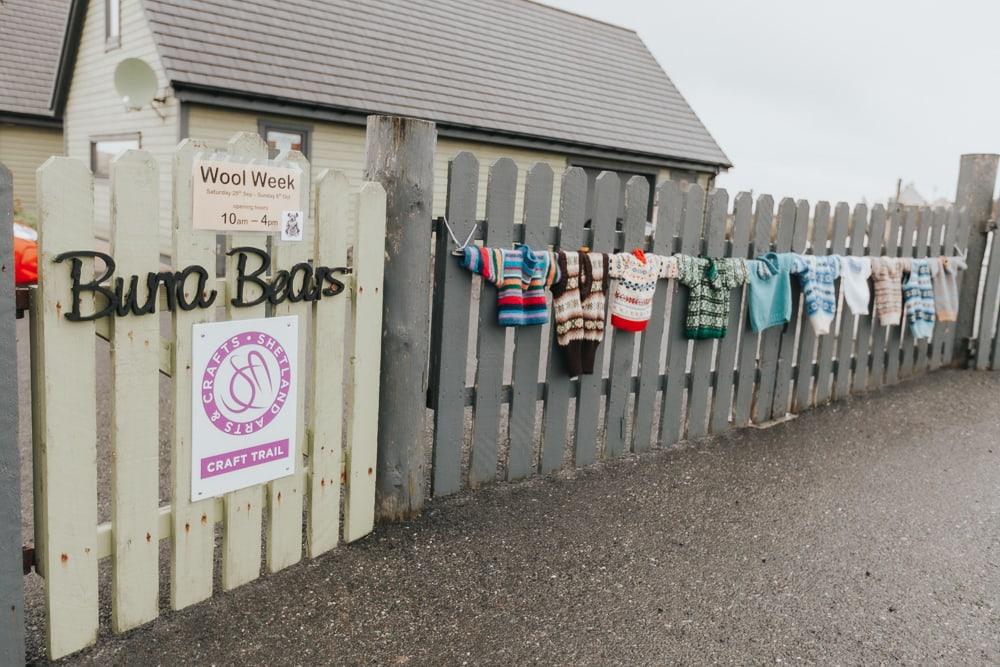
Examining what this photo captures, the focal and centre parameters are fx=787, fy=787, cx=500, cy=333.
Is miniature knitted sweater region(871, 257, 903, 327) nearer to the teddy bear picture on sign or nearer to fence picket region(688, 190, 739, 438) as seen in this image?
fence picket region(688, 190, 739, 438)

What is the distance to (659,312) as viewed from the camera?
4859 millimetres

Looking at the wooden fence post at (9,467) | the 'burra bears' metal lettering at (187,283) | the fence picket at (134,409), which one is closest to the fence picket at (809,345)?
the 'burra bears' metal lettering at (187,283)

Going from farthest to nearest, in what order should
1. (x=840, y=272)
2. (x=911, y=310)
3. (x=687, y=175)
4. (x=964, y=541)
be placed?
(x=687, y=175), (x=911, y=310), (x=840, y=272), (x=964, y=541)

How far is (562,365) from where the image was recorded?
447 centimetres

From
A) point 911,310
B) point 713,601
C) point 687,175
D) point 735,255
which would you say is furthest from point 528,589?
point 687,175

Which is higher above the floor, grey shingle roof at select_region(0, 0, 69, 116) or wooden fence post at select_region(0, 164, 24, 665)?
grey shingle roof at select_region(0, 0, 69, 116)

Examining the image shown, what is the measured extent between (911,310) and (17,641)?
263 inches

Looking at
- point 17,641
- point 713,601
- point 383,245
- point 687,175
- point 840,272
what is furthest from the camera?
point 687,175

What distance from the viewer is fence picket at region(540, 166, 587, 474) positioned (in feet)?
14.0

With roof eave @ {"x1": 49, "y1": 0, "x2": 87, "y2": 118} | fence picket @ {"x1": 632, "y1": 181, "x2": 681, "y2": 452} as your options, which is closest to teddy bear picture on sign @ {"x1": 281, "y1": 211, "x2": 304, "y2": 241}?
fence picket @ {"x1": 632, "y1": 181, "x2": 681, "y2": 452}

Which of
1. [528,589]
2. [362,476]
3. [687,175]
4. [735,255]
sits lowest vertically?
[528,589]

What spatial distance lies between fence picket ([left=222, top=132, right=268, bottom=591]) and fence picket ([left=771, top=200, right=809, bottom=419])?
408 centimetres

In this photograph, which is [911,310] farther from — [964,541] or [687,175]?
[687,175]

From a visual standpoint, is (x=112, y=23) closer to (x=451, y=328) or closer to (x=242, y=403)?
(x=451, y=328)
